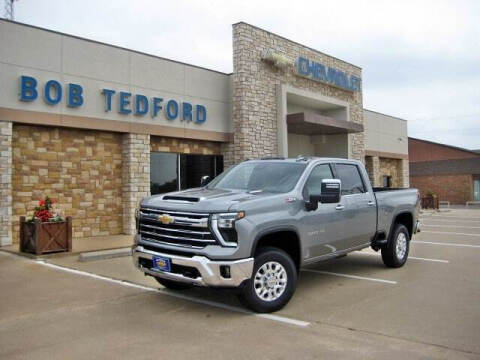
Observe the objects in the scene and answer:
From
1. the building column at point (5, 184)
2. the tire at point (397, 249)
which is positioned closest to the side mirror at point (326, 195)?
the tire at point (397, 249)

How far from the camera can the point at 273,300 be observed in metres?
5.70

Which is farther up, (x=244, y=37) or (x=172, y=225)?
(x=244, y=37)

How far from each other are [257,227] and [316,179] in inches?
67.0

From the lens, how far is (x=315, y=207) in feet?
20.6

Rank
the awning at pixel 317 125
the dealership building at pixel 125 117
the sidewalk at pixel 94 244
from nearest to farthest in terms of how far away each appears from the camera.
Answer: the sidewalk at pixel 94 244
the dealership building at pixel 125 117
the awning at pixel 317 125

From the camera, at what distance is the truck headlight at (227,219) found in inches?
210

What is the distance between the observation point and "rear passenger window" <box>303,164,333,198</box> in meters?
6.54

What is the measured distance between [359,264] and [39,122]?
→ 339 inches

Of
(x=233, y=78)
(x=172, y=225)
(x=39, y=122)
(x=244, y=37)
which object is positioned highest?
(x=244, y=37)

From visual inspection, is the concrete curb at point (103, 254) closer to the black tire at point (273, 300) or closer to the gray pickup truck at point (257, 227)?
the gray pickup truck at point (257, 227)

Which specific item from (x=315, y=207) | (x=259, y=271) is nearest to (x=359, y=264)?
(x=315, y=207)

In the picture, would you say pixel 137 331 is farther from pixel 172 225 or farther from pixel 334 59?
pixel 334 59

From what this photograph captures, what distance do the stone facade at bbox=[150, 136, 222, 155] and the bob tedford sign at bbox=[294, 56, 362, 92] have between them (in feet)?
16.3

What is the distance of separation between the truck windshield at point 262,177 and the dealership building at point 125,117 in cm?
668
